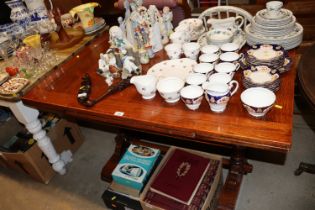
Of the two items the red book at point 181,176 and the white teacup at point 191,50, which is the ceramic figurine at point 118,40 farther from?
the red book at point 181,176

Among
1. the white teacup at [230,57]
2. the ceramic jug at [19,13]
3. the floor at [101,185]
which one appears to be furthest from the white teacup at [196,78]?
the ceramic jug at [19,13]

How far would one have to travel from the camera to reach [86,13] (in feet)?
5.72

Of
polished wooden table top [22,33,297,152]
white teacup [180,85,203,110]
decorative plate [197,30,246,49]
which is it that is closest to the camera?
polished wooden table top [22,33,297,152]

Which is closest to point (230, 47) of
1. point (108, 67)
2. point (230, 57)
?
point (230, 57)

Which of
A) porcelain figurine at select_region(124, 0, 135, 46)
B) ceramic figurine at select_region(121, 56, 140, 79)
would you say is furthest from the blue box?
porcelain figurine at select_region(124, 0, 135, 46)

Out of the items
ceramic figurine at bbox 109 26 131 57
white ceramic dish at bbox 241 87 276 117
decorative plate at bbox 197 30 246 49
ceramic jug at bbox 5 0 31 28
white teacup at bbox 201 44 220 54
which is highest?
ceramic jug at bbox 5 0 31 28

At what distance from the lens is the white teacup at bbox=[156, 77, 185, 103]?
1.08 meters

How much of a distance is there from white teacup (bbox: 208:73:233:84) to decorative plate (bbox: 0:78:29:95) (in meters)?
0.94

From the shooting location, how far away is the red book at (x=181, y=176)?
4.47ft

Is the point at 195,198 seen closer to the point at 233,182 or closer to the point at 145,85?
the point at 233,182

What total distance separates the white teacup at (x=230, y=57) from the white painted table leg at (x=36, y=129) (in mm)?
1040

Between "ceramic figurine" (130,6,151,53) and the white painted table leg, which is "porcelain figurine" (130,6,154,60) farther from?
the white painted table leg

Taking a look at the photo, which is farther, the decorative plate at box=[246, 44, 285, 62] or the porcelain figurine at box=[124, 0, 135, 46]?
the porcelain figurine at box=[124, 0, 135, 46]

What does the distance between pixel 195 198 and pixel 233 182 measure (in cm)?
31
